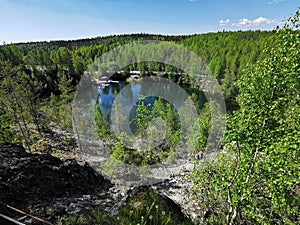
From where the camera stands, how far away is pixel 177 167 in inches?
988

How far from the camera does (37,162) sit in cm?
1052

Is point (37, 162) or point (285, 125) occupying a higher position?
point (285, 125)

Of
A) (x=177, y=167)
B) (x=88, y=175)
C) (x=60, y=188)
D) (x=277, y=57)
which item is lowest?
(x=177, y=167)

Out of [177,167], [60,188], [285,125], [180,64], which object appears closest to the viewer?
[285,125]

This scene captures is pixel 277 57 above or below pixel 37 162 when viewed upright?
above

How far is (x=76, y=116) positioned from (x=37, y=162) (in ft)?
50.6

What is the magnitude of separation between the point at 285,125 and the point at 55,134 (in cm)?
3034

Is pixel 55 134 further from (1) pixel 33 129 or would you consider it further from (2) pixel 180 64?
(2) pixel 180 64

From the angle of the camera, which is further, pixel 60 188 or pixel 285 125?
pixel 60 188

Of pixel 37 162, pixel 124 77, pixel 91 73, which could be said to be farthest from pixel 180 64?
pixel 37 162

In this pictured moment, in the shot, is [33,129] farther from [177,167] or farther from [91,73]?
[91,73]

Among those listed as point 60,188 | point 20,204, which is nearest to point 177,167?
point 60,188

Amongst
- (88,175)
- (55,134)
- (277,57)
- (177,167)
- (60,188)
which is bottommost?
(177,167)

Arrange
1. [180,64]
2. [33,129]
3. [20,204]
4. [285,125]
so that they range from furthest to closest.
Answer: [180,64], [33,129], [20,204], [285,125]
